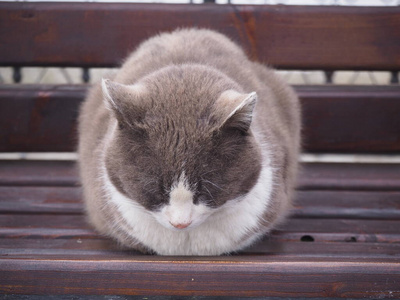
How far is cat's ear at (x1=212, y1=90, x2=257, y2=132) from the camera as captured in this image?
4.54 feet

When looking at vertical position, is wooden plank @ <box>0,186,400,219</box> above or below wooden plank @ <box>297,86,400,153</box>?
below

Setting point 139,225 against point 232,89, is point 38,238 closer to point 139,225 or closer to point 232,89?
point 139,225

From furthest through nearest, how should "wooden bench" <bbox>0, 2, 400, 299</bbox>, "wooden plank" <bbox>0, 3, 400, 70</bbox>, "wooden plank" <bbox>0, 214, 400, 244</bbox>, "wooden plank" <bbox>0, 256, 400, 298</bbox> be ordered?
"wooden plank" <bbox>0, 3, 400, 70</bbox>, "wooden bench" <bbox>0, 2, 400, 299</bbox>, "wooden plank" <bbox>0, 214, 400, 244</bbox>, "wooden plank" <bbox>0, 256, 400, 298</bbox>

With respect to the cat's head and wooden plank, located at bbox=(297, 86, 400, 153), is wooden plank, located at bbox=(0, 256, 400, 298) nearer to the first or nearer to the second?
the cat's head

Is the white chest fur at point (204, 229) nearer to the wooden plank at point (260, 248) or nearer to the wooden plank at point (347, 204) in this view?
the wooden plank at point (260, 248)

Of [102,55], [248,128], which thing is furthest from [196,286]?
[102,55]

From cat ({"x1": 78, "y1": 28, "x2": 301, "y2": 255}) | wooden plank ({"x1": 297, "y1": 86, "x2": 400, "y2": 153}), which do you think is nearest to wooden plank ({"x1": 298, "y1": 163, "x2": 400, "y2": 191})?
wooden plank ({"x1": 297, "y1": 86, "x2": 400, "y2": 153})

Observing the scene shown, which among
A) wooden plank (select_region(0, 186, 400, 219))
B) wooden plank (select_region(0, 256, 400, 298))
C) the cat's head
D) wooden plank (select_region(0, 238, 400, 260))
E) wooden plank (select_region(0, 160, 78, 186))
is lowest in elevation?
wooden plank (select_region(0, 160, 78, 186))

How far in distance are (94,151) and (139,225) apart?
14.6 inches

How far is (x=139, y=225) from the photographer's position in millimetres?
1670

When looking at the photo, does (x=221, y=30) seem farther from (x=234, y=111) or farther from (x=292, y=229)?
(x=234, y=111)

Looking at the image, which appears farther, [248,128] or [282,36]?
[282,36]

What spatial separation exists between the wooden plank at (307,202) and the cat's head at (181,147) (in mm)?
682

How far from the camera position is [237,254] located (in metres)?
1.73
